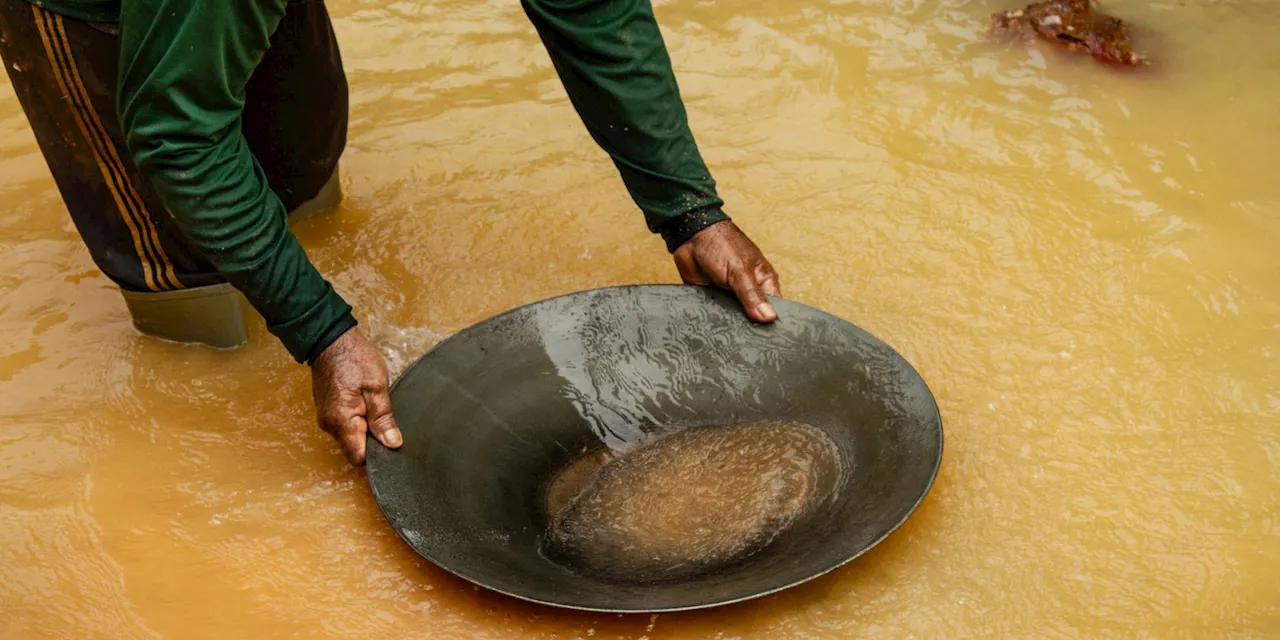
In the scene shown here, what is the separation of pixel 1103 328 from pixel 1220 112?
128cm

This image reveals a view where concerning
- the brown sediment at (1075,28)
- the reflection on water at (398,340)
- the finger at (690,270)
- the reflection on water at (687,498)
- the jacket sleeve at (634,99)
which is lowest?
the reflection on water at (398,340)

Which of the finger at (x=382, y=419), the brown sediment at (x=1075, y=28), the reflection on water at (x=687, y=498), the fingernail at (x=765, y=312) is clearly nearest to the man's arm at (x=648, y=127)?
the fingernail at (x=765, y=312)

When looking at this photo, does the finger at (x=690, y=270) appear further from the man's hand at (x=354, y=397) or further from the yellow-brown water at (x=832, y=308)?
the man's hand at (x=354, y=397)

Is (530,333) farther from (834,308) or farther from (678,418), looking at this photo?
(834,308)

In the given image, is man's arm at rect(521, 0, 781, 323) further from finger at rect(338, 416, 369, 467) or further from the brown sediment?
the brown sediment

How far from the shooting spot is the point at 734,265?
2371mm

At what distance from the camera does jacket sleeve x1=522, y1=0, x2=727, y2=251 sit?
2.33m

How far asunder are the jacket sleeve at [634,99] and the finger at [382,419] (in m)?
0.73

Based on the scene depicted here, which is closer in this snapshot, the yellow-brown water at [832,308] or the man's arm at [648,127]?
the yellow-brown water at [832,308]

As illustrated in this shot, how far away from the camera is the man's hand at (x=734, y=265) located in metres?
2.34

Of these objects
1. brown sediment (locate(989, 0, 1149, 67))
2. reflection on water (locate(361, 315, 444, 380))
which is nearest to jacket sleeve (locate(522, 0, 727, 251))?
reflection on water (locate(361, 315, 444, 380))

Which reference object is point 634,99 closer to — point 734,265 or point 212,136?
point 734,265

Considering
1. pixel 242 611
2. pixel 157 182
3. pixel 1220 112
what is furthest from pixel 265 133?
pixel 1220 112

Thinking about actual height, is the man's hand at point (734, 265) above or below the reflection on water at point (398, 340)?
above
